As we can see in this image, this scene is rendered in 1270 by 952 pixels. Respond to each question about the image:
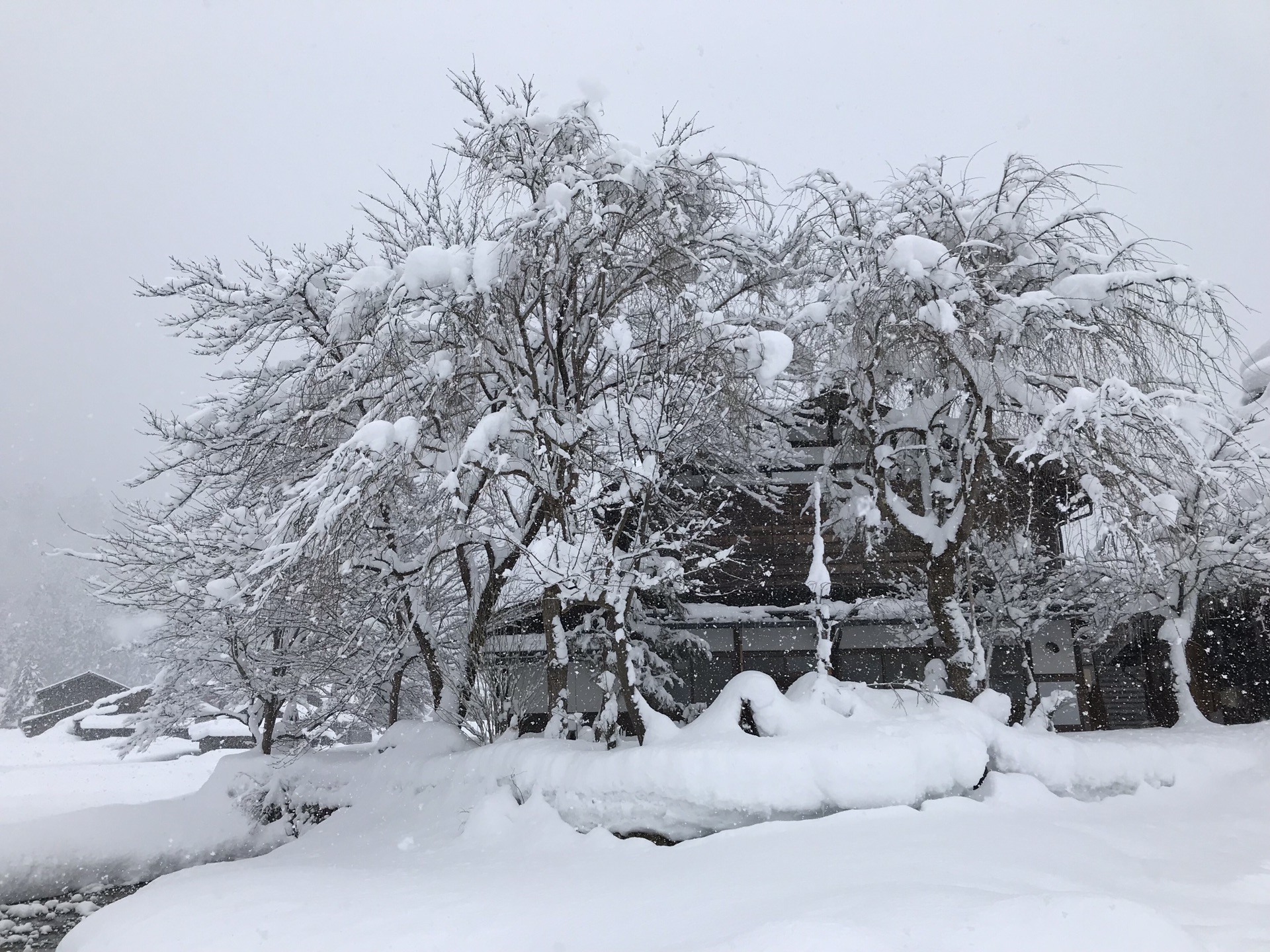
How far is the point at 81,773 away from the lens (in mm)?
24766

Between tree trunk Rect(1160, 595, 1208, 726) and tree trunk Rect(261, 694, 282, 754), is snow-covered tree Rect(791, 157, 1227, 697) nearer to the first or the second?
tree trunk Rect(1160, 595, 1208, 726)

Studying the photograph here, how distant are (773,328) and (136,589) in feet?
35.0

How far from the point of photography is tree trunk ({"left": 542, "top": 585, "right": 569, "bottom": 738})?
911 cm

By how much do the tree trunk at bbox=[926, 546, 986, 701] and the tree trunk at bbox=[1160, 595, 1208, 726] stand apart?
3.31 metres

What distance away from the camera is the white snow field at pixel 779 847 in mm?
4008

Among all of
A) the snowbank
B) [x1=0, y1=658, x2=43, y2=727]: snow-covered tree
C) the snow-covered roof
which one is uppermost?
the snowbank

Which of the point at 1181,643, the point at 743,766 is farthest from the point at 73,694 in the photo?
the point at 1181,643

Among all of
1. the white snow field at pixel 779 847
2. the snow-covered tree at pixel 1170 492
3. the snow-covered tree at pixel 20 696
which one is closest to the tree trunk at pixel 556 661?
the white snow field at pixel 779 847

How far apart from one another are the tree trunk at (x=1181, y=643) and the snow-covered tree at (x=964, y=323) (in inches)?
126

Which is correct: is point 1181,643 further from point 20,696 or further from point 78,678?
point 20,696

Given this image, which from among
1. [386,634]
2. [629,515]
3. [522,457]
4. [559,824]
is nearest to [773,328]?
[629,515]

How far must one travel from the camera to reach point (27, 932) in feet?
30.2

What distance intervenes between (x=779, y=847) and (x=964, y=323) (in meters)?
6.04

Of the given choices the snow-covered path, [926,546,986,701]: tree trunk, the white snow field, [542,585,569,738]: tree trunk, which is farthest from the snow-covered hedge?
[926,546,986,701]: tree trunk
